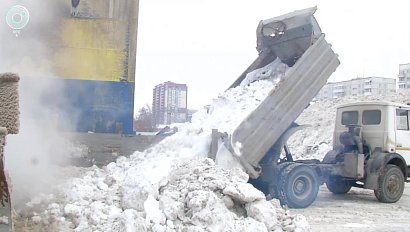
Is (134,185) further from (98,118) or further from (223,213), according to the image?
(98,118)

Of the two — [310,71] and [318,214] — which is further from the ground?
[310,71]

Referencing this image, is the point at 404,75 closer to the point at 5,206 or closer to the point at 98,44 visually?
the point at 98,44

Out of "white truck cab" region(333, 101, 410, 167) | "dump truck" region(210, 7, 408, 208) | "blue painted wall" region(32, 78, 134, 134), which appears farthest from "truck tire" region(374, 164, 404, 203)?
"blue painted wall" region(32, 78, 134, 134)

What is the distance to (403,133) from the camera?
1021 cm

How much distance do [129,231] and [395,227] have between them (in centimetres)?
437

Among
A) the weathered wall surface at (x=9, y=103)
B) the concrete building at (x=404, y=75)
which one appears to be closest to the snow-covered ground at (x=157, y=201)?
the weathered wall surface at (x=9, y=103)

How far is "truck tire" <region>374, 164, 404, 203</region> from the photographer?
31.8 ft

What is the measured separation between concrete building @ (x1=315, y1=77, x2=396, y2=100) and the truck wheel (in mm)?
26017

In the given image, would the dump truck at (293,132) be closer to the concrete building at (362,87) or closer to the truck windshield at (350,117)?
the truck windshield at (350,117)

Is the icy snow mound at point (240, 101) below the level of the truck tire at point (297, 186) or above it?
above

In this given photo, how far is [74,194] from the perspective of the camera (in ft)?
18.4

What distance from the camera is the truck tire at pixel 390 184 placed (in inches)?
381

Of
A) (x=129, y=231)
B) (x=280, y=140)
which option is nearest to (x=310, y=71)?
(x=280, y=140)

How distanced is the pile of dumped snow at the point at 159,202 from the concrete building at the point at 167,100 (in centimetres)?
1481
